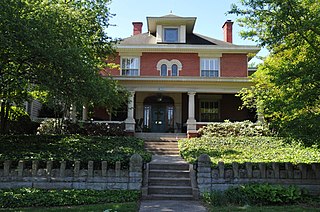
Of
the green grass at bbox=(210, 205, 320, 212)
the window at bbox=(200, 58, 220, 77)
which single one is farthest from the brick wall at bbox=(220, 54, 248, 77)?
the green grass at bbox=(210, 205, 320, 212)

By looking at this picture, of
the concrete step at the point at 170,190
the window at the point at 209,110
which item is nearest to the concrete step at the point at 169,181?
the concrete step at the point at 170,190

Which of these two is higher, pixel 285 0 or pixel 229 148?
pixel 285 0

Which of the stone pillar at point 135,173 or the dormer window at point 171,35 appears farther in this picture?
the dormer window at point 171,35

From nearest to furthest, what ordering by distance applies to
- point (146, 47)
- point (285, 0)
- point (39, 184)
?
point (285, 0) → point (39, 184) → point (146, 47)

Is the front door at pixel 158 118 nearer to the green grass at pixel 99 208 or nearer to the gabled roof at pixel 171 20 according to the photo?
the gabled roof at pixel 171 20

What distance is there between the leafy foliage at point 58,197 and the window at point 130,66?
15.4 metres

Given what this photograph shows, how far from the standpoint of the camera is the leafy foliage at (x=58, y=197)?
792 cm

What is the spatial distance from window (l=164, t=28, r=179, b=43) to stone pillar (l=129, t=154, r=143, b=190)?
16.5 m

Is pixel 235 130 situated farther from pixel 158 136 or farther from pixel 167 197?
pixel 167 197

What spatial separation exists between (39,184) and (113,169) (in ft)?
6.93

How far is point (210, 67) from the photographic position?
23.5 m

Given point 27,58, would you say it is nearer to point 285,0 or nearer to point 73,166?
point 73,166

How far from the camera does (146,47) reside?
907 inches

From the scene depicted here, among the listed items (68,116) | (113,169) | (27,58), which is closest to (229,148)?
(113,169)
